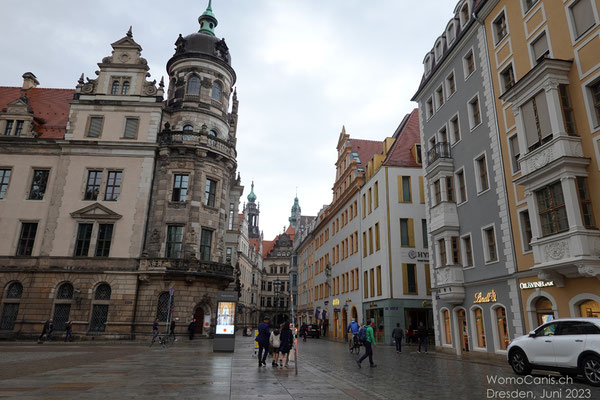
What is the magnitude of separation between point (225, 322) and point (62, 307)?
794 inches

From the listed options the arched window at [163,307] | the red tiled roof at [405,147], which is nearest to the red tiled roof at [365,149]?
the red tiled roof at [405,147]

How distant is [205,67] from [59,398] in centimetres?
3759

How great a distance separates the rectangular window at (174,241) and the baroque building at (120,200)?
0.09 m

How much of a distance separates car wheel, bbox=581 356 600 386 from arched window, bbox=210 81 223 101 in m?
37.6

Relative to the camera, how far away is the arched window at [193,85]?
4047 centimetres

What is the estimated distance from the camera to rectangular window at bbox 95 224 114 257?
35281 millimetres

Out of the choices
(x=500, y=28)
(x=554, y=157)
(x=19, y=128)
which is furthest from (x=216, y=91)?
(x=554, y=157)

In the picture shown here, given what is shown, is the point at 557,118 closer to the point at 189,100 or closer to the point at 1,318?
the point at 189,100

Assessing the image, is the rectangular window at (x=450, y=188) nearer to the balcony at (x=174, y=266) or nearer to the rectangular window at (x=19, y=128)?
the balcony at (x=174, y=266)

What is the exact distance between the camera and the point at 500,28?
821 inches

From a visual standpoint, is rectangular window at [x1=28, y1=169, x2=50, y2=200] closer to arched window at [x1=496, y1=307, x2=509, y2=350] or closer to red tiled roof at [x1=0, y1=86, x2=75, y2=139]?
red tiled roof at [x1=0, y1=86, x2=75, y2=139]

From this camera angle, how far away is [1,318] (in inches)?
1320

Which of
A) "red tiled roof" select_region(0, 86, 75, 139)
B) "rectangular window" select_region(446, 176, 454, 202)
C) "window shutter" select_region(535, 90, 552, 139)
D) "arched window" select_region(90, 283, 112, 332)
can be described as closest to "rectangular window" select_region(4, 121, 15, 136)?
"red tiled roof" select_region(0, 86, 75, 139)

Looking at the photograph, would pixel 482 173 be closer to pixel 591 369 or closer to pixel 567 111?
pixel 567 111
